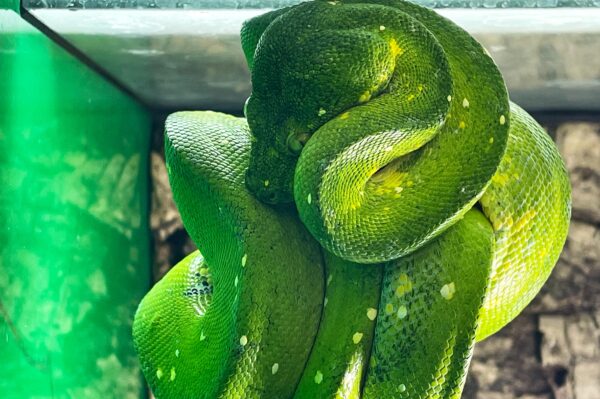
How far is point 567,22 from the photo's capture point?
5.34 feet

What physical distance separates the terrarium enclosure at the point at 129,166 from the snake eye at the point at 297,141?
2.63 ft

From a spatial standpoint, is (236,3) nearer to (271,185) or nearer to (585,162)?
(271,185)

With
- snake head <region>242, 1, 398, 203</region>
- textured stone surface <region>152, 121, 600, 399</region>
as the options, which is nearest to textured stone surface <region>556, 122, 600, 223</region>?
textured stone surface <region>152, 121, 600, 399</region>

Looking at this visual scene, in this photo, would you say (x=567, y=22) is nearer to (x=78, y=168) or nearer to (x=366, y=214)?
(x=366, y=214)

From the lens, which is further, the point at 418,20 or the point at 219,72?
the point at 219,72

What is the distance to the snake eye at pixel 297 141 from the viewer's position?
0.81 metres

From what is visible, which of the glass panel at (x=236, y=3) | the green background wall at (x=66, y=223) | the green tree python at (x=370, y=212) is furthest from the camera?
the green background wall at (x=66, y=223)

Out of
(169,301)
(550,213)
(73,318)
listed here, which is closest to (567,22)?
(550,213)

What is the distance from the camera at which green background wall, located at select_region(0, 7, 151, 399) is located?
5.24 feet

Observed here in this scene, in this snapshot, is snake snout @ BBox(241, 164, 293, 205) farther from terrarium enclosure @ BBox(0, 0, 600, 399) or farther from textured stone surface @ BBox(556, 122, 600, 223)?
textured stone surface @ BBox(556, 122, 600, 223)

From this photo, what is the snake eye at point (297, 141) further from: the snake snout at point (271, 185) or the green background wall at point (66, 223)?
the green background wall at point (66, 223)

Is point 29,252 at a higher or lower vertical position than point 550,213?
lower

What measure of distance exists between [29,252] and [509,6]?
4.43ft

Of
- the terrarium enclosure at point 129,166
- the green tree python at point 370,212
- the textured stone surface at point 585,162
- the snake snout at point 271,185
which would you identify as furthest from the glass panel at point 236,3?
the textured stone surface at point 585,162
